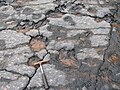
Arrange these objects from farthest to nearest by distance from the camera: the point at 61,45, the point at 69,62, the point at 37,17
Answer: the point at 37,17
the point at 61,45
the point at 69,62

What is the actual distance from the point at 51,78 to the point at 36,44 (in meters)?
0.63

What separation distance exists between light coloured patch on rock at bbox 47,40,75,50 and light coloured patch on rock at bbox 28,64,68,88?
1.17ft

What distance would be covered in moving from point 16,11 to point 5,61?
1.13 meters

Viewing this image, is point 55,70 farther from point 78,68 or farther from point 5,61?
point 5,61

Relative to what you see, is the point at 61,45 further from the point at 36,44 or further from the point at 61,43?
the point at 36,44

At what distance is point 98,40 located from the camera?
113 inches

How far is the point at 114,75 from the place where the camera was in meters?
2.39

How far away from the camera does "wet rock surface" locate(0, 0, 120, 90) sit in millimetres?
2312

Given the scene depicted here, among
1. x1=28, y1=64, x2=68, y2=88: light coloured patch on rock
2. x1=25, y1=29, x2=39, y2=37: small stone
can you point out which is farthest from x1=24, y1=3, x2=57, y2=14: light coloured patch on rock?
x1=28, y1=64, x2=68, y2=88: light coloured patch on rock

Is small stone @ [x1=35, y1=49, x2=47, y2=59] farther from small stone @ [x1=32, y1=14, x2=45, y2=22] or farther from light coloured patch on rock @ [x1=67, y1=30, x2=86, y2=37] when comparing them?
small stone @ [x1=32, y1=14, x2=45, y2=22]

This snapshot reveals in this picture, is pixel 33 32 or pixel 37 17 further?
pixel 37 17

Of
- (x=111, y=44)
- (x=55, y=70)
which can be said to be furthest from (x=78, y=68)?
(x=111, y=44)

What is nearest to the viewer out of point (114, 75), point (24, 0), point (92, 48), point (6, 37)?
point (114, 75)

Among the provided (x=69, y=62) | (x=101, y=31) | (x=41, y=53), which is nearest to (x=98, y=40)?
(x=101, y=31)
